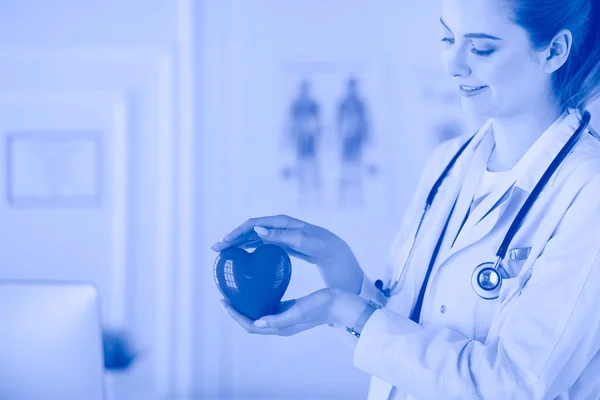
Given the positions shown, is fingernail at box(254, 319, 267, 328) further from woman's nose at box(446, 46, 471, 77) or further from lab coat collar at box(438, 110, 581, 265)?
woman's nose at box(446, 46, 471, 77)

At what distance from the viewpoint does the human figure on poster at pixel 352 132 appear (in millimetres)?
2043

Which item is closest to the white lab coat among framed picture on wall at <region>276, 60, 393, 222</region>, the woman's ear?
the woman's ear

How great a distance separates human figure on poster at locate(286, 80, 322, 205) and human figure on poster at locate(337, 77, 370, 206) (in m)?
0.09

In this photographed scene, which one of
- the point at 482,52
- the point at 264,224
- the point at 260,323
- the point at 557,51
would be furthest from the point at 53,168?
the point at 557,51

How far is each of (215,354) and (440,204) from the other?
1.14 metres

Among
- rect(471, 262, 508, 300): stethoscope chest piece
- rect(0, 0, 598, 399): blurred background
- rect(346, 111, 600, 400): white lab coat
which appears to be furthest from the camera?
rect(0, 0, 598, 399): blurred background

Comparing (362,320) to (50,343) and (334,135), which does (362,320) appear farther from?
(334,135)

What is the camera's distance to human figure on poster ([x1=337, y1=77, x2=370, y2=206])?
2043 millimetres

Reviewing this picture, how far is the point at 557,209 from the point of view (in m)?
0.98

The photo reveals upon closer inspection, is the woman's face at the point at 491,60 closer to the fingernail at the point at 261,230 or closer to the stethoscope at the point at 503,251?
the stethoscope at the point at 503,251

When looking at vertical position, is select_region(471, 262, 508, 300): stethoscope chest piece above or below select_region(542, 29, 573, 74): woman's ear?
below

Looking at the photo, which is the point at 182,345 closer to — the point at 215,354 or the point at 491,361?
the point at 215,354

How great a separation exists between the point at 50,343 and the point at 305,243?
51cm

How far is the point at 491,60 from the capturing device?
3.41 ft
